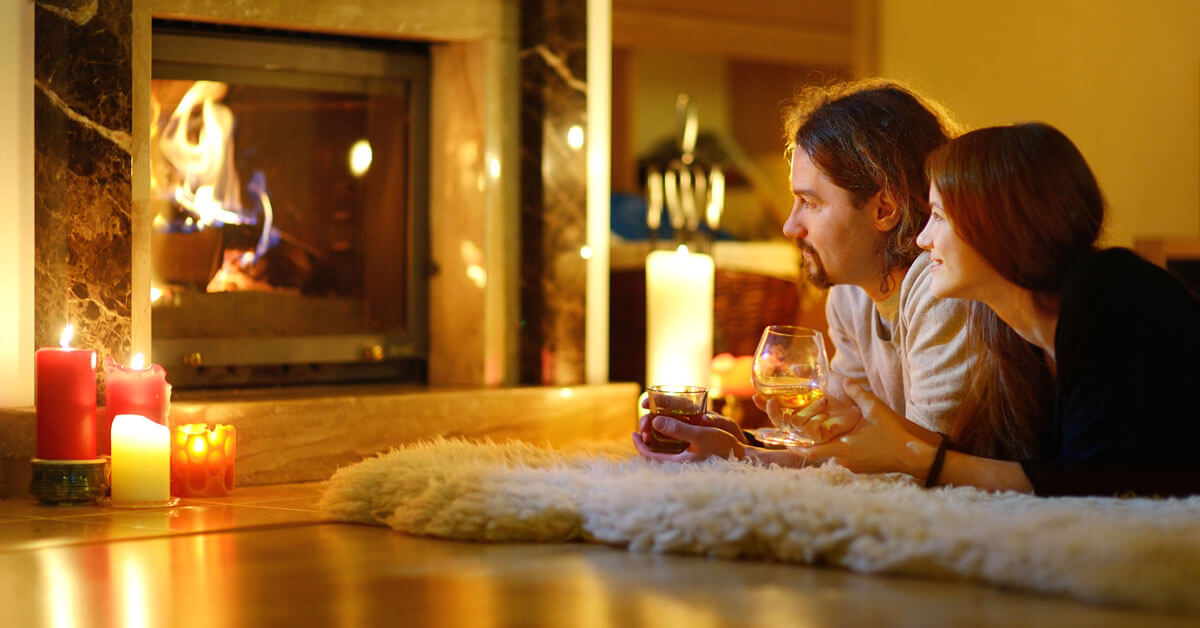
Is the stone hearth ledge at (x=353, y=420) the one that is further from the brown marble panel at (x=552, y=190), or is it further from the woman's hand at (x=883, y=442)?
the woman's hand at (x=883, y=442)

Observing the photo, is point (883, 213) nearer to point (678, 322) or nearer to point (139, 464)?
point (678, 322)

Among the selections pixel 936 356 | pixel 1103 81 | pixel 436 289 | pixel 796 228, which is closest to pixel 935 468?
pixel 936 356

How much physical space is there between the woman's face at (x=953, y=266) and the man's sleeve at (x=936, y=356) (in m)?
0.12

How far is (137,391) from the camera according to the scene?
6.87ft

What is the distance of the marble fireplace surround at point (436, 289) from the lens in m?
2.24

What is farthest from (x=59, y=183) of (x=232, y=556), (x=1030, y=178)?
(x=1030, y=178)

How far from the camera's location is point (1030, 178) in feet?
5.40

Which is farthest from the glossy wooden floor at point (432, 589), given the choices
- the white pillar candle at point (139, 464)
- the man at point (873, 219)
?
the man at point (873, 219)

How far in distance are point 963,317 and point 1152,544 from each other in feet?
1.87

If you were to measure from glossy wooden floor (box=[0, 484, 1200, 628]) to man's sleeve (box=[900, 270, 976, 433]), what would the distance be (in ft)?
1.58

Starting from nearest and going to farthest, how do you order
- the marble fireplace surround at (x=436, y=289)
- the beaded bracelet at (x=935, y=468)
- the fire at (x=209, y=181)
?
the beaded bracelet at (x=935, y=468), the marble fireplace surround at (x=436, y=289), the fire at (x=209, y=181)

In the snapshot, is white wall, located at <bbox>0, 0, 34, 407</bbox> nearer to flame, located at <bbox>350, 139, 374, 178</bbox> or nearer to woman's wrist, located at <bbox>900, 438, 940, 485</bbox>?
flame, located at <bbox>350, 139, 374, 178</bbox>

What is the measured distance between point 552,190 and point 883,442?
1133 mm

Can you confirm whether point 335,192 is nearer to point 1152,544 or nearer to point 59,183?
point 59,183
